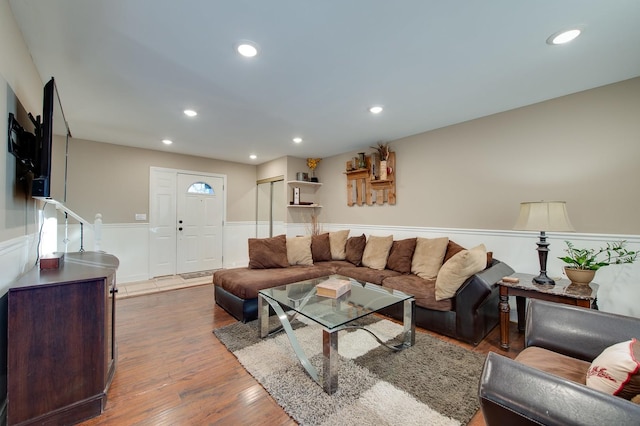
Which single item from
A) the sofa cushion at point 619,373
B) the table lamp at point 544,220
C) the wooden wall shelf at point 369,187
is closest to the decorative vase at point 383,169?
the wooden wall shelf at point 369,187

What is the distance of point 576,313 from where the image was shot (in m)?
1.50

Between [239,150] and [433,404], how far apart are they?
4.48 m

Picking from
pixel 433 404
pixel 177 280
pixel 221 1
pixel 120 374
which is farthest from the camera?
pixel 177 280

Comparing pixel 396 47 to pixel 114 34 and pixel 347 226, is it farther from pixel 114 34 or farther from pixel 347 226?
pixel 347 226

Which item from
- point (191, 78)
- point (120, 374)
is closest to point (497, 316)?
point (120, 374)

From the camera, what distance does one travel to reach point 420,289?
278cm

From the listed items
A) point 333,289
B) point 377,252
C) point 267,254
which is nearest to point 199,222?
point 267,254

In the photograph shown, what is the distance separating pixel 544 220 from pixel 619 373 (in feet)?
5.65

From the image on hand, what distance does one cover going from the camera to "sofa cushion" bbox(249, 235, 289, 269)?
354cm

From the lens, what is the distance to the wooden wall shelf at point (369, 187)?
13.6ft

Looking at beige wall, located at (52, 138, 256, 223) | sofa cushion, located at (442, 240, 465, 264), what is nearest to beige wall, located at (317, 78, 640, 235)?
sofa cushion, located at (442, 240, 465, 264)

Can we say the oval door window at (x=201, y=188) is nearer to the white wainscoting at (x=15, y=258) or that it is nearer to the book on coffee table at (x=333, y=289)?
the white wainscoting at (x=15, y=258)

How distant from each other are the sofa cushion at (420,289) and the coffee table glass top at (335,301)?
0.35m

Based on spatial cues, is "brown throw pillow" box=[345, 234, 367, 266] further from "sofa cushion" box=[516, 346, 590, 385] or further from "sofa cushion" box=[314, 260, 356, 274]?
"sofa cushion" box=[516, 346, 590, 385]
